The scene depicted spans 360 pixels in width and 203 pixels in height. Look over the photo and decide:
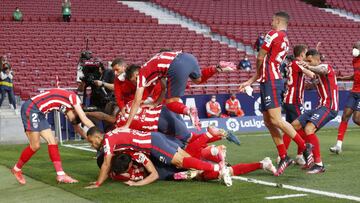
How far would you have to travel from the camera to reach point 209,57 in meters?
25.5

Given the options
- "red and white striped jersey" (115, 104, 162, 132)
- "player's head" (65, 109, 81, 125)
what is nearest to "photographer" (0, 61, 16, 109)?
"player's head" (65, 109, 81, 125)

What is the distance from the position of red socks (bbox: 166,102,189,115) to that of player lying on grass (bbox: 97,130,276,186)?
1.57 feet

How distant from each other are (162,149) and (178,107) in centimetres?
112

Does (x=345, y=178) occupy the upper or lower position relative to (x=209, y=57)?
upper

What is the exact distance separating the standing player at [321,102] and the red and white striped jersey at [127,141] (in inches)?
98.9

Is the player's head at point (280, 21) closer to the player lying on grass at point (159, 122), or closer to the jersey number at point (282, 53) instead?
the jersey number at point (282, 53)

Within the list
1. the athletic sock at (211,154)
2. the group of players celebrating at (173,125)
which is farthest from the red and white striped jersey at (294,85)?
the athletic sock at (211,154)

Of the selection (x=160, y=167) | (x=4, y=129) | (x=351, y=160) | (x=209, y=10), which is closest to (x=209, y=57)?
(x=209, y=10)

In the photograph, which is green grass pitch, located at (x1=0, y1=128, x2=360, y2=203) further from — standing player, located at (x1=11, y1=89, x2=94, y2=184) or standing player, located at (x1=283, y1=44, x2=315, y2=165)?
standing player, located at (x1=283, y1=44, x2=315, y2=165)

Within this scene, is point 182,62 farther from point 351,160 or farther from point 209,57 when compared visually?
point 209,57

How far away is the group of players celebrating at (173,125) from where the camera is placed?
25.3 ft

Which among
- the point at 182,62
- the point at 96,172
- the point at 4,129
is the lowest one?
the point at 4,129

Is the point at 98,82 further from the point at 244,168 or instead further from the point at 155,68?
the point at 244,168

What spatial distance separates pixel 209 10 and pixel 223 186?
27022 mm
